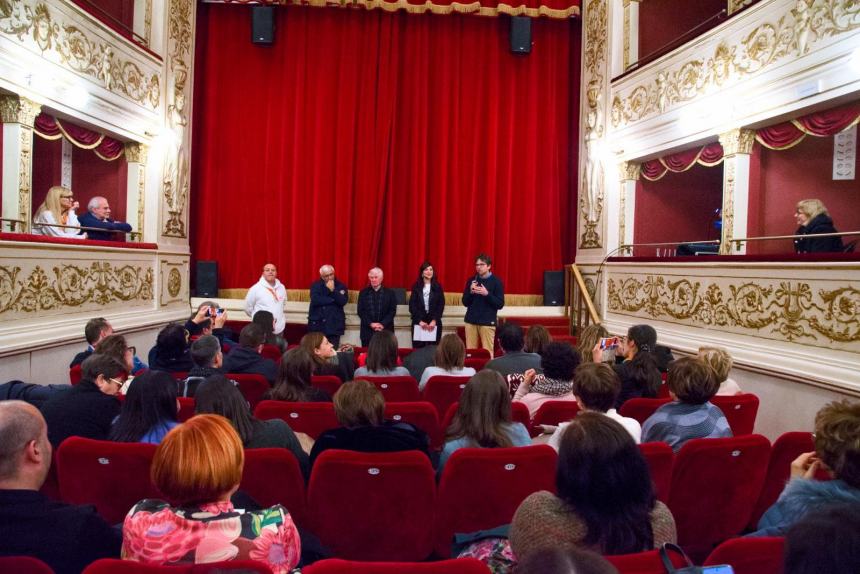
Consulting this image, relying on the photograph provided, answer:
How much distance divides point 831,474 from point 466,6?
27.2 ft

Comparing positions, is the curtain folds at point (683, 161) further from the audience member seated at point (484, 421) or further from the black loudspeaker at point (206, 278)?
the black loudspeaker at point (206, 278)

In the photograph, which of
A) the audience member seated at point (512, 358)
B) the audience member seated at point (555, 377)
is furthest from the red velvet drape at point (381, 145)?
the audience member seated at point (555, 377)

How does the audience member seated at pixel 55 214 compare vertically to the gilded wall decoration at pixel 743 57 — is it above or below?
below

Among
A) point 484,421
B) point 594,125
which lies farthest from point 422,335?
point 484,421

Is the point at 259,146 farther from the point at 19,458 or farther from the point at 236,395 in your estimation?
the point at 19,458

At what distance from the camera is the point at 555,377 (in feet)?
11.8

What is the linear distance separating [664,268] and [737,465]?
4723 mm

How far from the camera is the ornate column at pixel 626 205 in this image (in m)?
8.59

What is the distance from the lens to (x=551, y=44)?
31.3 feet

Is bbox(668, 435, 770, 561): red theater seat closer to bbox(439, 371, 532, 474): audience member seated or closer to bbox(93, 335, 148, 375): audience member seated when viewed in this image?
bbox(439, 371, 532, 474): audience member seated

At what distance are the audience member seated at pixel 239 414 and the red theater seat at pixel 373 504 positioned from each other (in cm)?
32

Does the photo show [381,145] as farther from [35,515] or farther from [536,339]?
[35,515]

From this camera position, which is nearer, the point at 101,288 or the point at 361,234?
the point at 101,288

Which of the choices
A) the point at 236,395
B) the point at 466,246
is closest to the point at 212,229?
the point at 466,246
